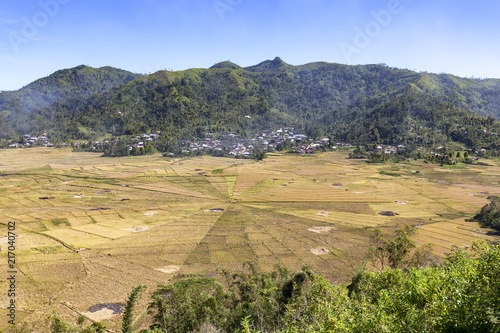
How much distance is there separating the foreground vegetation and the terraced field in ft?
33.3

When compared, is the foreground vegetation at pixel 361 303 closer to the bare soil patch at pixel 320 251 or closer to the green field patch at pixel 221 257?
the green field patch at pixel 221 257

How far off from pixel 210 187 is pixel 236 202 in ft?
73.1

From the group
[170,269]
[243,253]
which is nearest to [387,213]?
[243,253]

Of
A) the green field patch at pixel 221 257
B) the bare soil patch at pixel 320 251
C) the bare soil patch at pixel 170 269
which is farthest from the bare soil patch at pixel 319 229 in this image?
the bare soil patch at pixel 170 269

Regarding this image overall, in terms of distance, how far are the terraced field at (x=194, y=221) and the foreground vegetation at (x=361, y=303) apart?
33.3 ft

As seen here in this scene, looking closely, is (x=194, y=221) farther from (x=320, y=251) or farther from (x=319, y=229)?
(x=320, y=251)

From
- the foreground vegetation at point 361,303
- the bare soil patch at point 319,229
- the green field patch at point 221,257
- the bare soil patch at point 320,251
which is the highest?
the foreground vegetation at point 361,303

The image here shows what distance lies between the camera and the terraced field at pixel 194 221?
42.9 meters

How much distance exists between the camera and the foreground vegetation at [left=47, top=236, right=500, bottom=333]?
14008mm

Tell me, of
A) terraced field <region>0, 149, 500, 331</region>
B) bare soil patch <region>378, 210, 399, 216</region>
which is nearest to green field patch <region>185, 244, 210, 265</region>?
terraced field <region>0, 149, 500, 331</region>

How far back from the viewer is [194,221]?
71125 mm

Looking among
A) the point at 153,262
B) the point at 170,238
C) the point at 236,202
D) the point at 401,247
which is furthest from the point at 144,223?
the point at 401,247

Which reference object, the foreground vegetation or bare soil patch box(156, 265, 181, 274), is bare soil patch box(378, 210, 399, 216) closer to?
the foreground vegetation

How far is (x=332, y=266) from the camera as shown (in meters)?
48.2
